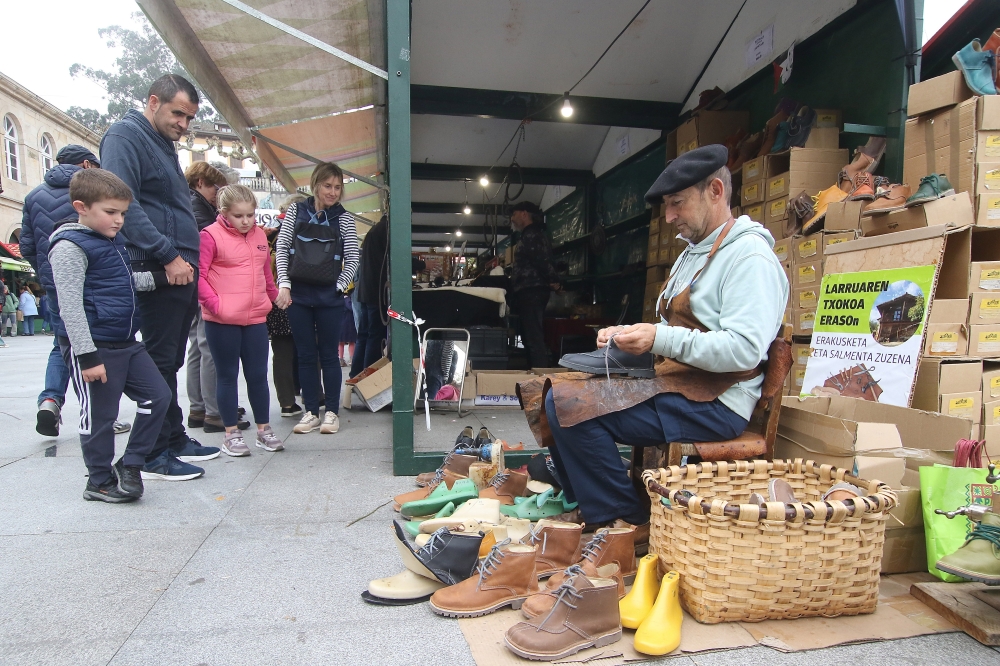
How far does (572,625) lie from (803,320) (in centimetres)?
333

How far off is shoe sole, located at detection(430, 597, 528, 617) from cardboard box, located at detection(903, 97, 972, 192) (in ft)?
10.1

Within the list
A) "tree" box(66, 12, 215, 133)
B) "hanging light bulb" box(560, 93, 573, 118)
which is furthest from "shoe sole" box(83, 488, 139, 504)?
"tree" box(66, 12, 215, 133)

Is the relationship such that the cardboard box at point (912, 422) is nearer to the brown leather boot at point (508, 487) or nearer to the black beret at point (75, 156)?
the brown leather boot at point (508, 487)

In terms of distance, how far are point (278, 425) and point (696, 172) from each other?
396 cm

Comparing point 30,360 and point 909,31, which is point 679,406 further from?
point 30,360

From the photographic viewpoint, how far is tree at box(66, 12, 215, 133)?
43.0m

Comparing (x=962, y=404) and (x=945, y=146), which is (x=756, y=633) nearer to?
(x=962, y=404)

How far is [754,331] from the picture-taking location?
1.89m

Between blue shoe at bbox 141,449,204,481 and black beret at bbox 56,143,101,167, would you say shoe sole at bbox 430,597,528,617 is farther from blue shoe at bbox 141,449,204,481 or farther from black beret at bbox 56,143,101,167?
black beret at bbox 56,143,101,167

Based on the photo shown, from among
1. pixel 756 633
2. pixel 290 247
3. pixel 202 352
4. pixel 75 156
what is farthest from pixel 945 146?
pixel 75 156

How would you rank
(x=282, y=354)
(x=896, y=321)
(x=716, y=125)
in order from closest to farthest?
(x=896, y=321), (x=282, y=354), (x=716, y=125)

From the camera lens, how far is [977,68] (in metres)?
3.10

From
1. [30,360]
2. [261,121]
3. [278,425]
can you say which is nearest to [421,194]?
[261,121]

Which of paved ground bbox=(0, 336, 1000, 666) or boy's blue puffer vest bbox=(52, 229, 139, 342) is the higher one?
boy's blue puffer vest bbox=(52, 229, 139, 342)
